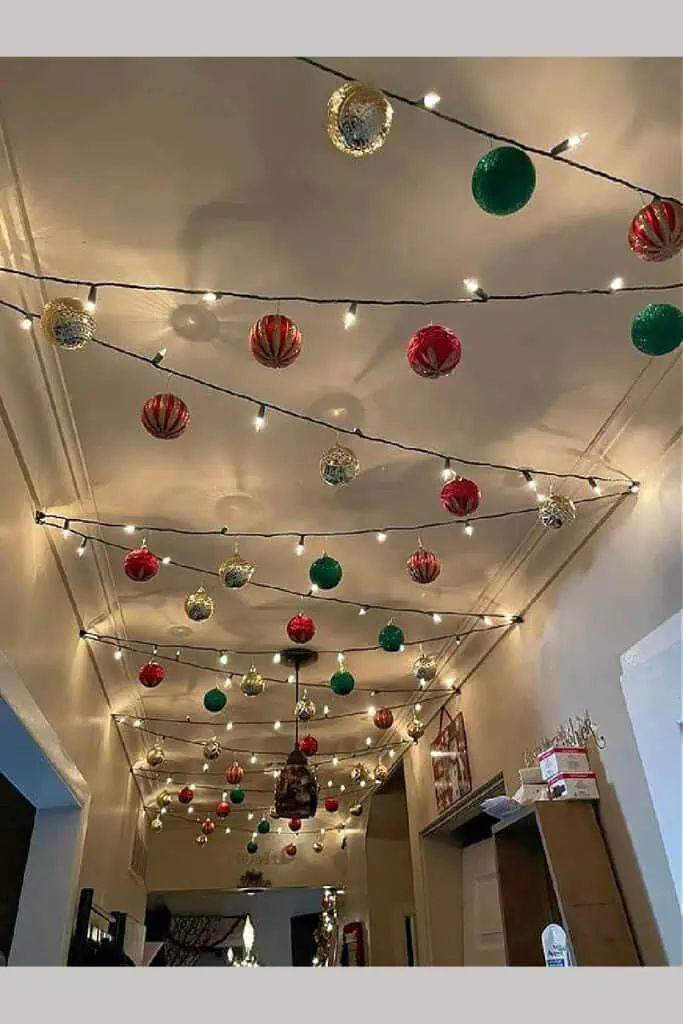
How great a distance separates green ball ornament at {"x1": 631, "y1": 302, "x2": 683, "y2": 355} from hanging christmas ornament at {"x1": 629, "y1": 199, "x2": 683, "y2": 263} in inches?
5.4

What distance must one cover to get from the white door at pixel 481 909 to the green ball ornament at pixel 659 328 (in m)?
3.87

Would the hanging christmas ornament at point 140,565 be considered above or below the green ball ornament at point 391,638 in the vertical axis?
above

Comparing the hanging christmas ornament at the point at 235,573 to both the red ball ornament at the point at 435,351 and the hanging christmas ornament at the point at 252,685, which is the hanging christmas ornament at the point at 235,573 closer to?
the red ball ornament at the point at 435,351

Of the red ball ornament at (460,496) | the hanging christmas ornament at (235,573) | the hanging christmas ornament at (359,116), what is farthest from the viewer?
the hanging christmas ornament at (235,573)

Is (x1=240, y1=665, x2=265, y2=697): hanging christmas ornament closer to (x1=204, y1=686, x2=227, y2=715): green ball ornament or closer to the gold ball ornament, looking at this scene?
(x1=204, y1=686, x2=227, y2=715): green ball ornament

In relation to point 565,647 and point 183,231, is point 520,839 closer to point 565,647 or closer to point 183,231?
point 565,647

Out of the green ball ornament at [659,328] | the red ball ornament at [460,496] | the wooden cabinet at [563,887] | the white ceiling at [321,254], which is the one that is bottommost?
the wooden cabinet at [563,887]

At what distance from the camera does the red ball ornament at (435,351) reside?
1891 millimetres

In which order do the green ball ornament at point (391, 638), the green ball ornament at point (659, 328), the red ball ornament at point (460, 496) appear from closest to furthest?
the green ball ornament at point (659, 328) < the red ball ornament at point (460, 496) < the green ball ornament at point (391, 638)

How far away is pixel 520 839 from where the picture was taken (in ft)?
11.6

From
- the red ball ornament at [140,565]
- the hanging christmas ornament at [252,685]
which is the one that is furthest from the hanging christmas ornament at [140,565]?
the hanging christmas ornament at [252,685]

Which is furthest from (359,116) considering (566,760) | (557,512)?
(566,760)

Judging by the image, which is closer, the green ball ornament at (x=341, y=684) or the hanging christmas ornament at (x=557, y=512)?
the hanging christmas ornament at (x=557, y=512)

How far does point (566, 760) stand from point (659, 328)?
1.99 m
